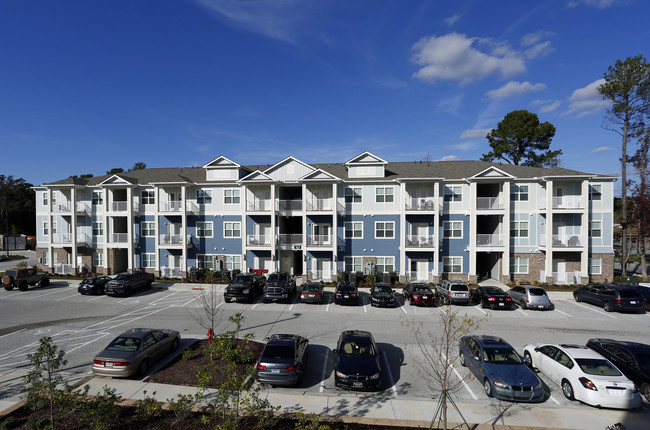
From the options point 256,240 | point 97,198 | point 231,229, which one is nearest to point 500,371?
point 256,240

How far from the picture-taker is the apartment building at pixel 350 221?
90.4 ft

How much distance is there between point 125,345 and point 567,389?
14.8 metres

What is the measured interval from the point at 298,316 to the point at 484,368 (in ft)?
36.0

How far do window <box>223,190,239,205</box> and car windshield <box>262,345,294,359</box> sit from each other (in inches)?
865

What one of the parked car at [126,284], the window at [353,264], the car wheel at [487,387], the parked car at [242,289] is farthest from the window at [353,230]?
the car wheel at [487,387]

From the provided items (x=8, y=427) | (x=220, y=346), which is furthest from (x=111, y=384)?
(x=220, y=346)

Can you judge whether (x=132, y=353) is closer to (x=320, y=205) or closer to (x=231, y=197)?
(x=320, y=205)

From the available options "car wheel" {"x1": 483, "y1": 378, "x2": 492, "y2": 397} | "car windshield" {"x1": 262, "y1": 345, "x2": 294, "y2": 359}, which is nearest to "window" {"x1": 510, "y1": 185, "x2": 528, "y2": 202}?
"car wheel" {"x1": 483, "y1": 378, "x2": 492, "y2": 397}

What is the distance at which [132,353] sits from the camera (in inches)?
428

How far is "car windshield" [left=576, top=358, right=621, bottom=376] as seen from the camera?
9.59 metres

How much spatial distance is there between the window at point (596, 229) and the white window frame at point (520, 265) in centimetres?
602

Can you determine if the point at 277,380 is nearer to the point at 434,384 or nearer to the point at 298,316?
the point at 434,384

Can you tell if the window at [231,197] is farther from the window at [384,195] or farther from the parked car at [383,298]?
the parked car at [383,298]

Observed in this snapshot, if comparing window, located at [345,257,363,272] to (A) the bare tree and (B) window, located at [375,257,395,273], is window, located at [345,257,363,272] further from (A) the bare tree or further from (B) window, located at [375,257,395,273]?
(A) the bare tree
